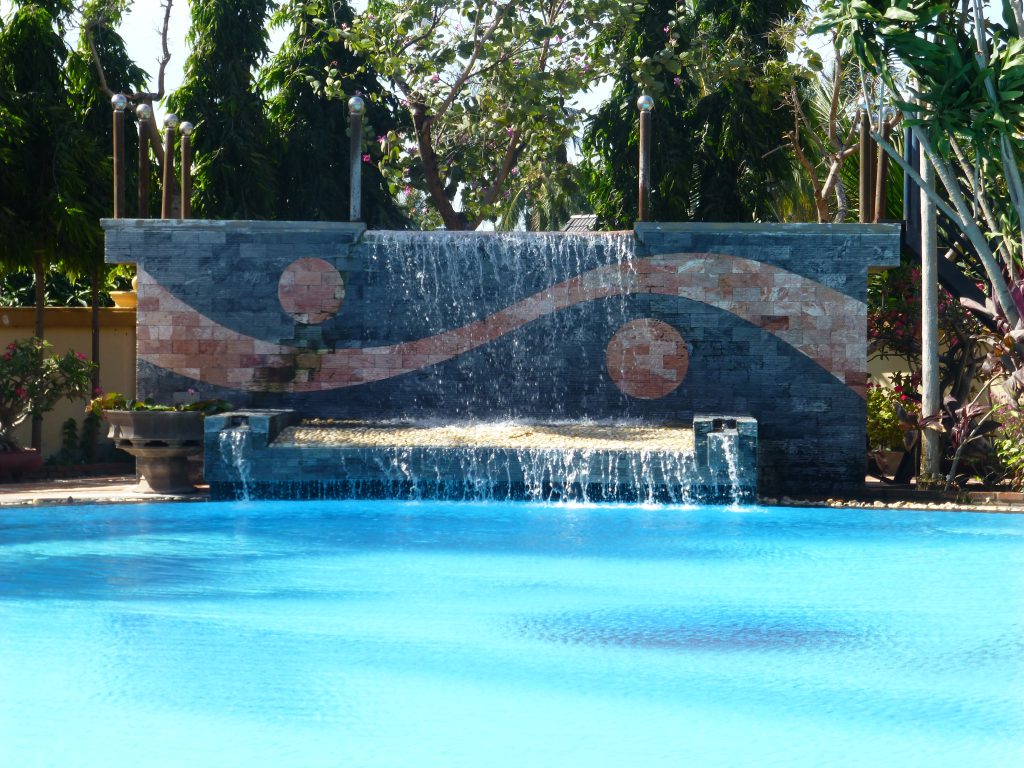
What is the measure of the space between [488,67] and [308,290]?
7.59 m

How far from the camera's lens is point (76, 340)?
18.4m

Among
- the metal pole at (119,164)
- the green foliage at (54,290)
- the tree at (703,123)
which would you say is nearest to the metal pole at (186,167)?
the metal pole at (119,164)

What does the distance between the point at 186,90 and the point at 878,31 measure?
13472 millimetres

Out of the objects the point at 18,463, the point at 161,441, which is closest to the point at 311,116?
the point at 18,463

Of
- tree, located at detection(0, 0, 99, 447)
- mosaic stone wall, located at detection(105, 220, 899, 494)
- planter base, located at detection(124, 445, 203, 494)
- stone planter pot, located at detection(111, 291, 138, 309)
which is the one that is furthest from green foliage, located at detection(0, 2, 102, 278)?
planter base, located at detection(124, 445, 203, 494)

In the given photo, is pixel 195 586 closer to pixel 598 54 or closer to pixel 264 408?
pixel 264 408

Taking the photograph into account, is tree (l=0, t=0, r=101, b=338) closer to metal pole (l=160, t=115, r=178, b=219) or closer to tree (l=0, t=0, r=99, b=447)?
tree (l=0, t=0, r=99, b=447)

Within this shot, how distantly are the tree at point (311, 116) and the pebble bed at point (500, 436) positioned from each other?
1064 centimetres

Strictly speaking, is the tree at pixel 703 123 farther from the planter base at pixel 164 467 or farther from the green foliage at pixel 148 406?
the planter base at pixel 164 467

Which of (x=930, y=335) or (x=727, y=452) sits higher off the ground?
(x=930, y=335)

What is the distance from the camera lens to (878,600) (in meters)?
9.34

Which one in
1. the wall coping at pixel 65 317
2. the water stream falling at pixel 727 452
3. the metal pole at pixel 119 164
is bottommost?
the water stream falling at pixel 727 452

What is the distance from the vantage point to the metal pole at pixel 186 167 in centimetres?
1691

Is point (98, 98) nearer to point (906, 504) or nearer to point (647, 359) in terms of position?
point (647, 359)
